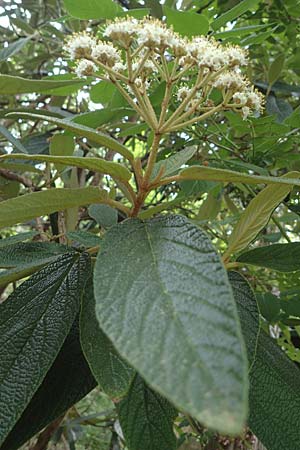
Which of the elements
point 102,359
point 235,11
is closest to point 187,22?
point 235,11

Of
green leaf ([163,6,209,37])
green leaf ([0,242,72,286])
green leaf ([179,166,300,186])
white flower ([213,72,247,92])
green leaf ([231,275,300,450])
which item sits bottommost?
green leaf ([231,275,300,450])

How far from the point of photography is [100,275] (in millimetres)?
372

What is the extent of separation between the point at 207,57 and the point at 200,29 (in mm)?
155

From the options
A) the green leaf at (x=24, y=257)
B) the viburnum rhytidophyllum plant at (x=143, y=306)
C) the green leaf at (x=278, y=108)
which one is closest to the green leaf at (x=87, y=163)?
the viburnum rhytidophyllum plant at (x=143, y=306)

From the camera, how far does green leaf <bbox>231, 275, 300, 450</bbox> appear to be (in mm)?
498

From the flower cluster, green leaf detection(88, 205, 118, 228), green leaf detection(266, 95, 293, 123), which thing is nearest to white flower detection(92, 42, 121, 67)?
the flower cluster

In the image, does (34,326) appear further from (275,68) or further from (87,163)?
(275,68)

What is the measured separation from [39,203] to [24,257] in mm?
104

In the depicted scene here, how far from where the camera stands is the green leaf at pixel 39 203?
450 mm

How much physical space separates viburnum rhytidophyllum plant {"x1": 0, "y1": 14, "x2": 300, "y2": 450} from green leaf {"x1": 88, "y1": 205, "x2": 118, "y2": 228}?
85 millimetres

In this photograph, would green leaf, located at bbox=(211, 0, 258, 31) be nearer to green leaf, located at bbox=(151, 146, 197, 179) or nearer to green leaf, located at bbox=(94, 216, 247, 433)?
green leaf, located at bbox=(151, 146, 197, 179)

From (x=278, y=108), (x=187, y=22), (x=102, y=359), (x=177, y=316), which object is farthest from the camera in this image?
(x=278, y=108)

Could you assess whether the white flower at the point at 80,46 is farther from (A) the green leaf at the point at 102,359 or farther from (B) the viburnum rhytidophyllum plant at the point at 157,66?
(A) the green leaf at the point at 102,359

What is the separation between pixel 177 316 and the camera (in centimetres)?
32
